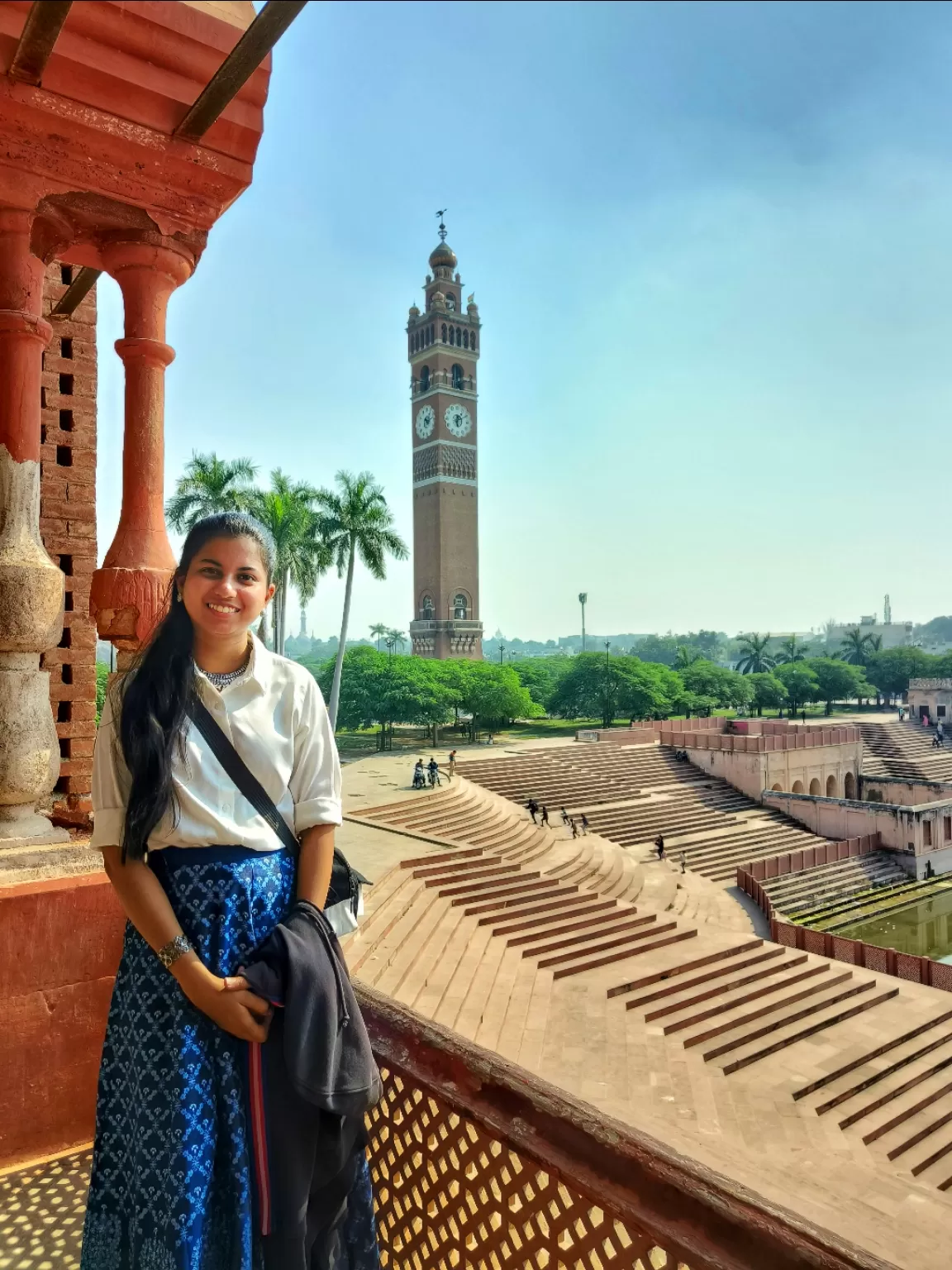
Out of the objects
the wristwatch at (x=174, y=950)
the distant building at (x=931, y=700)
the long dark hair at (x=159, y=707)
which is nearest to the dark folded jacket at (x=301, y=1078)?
the wristwatch at (x=174, y=950)

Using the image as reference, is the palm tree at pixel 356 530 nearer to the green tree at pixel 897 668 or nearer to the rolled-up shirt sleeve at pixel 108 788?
the rolled-up shirt sleeve at pixel 108 788

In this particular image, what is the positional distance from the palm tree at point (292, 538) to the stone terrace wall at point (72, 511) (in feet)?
52.9

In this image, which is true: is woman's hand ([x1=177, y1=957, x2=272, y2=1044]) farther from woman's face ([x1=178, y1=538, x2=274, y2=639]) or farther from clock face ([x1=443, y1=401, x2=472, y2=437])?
clock face ([x1=443, y1=401, x2=472, y2=437])

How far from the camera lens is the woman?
170cm

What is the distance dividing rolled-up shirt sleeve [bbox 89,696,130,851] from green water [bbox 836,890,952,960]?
2203 cm

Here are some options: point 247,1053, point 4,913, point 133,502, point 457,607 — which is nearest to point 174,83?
point 133,502

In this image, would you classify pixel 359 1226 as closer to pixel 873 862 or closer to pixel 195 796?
pixel 195 796

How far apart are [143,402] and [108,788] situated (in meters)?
2.36

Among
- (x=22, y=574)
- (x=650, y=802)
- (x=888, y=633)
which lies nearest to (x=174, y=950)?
(x=22, y=574)

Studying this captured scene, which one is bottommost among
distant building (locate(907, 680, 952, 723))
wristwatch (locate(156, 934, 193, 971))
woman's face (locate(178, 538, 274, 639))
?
distant building (locate(907, 680, 952, 723))

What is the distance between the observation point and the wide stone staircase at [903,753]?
122ft

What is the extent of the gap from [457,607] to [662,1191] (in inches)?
2273

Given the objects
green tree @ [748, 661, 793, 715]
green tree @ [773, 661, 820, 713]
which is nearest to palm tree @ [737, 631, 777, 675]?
green tree @ [773, 661, 820, 713]

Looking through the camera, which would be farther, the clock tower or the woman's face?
the clock tower
